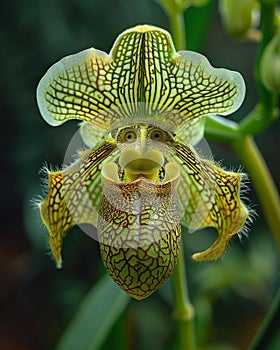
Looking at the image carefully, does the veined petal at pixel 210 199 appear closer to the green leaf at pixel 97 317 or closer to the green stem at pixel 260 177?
the green stem at pixel 260 177

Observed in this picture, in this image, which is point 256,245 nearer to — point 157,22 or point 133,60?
point 157,22

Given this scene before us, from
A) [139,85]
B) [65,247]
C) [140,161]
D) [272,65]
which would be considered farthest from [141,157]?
[65,247]

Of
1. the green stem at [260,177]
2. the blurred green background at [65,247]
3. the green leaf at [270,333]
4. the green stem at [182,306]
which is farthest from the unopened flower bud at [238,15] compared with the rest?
the blurred green background at [65,247]

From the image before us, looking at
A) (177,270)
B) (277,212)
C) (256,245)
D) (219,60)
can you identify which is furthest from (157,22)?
(177,270)

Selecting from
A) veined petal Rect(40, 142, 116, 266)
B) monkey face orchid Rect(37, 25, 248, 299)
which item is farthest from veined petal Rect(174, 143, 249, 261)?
veined petal Rect(40, 142, 116, 266)

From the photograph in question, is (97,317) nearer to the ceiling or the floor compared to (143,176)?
nearer to the floor

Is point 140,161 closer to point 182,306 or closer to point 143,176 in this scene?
point 143,176

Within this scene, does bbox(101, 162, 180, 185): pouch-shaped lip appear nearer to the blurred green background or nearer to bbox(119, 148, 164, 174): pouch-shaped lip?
bbox(119, 148, 164, 174): pouch-shaped lip

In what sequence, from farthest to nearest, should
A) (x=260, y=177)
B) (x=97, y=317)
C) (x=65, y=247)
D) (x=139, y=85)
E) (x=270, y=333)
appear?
1. (x=65, y=247)
2. (x=97, y=317)
3. (x=260, y=177)
4. (x=270, y=333)
5. (x=139, y=85)
